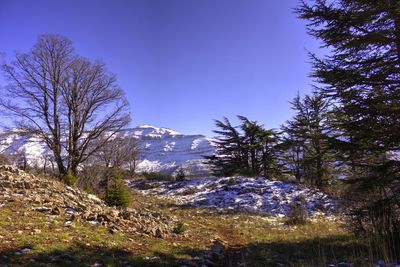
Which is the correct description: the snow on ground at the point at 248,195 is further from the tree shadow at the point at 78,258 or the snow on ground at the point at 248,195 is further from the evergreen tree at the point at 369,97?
the tree shadow at the point at 78,258

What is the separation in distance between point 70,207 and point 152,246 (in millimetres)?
3102

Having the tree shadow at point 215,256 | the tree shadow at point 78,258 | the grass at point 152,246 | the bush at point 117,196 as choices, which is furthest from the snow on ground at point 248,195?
the tree shadow at point 78,258

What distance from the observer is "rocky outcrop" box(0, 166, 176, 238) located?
9.41 m

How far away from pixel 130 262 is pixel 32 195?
17.6 feet

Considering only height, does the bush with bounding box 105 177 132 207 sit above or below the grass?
above

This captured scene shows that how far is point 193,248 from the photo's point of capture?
925cm

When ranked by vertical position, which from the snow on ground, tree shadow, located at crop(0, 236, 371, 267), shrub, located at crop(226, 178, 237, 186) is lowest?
tree shadow, located at crop(0, 236, 371, 267)

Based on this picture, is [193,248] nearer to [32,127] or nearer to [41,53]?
[32,127]

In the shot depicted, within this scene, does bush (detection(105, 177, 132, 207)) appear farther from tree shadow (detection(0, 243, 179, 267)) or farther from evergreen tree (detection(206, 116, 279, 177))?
evergreen tree (detection(206, 116, 279, 177))

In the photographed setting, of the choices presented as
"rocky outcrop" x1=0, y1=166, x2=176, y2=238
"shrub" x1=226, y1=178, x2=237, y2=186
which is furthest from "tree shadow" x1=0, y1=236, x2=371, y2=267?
"shrub" x1=226, y1=178, x2=237, y2=186

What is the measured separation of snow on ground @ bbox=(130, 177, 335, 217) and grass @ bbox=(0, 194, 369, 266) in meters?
5.89

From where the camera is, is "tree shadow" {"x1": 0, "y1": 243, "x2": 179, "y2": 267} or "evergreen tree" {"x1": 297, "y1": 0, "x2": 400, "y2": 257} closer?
"tree shadow" {"x1": 0, "y1": 243, "x2": 179, "y2": 267}

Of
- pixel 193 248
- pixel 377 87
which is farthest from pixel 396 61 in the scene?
pixel 193 248

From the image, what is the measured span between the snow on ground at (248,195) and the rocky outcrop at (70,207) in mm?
8234
